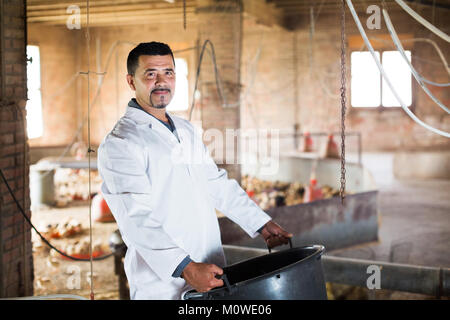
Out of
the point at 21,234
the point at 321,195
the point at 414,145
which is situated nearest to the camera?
the point at 21,234

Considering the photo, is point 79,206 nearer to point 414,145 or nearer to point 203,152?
point 203,152

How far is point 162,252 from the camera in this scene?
7.21 feet

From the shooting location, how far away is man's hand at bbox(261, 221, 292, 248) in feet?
8.43

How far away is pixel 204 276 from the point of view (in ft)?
6.93

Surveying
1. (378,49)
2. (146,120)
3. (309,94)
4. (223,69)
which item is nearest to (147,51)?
(146,120)

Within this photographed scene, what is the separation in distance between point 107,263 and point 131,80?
11.5 ft

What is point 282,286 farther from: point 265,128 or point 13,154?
point 265,128

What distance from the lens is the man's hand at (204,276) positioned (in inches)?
82.7

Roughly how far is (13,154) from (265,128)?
9.98 m

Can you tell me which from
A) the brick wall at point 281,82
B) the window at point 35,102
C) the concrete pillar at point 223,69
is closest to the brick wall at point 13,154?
the concrete pillar at point 223,69

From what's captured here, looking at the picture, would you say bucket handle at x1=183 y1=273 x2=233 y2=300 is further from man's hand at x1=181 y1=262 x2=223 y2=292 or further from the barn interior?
the barn interior

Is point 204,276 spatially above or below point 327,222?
above

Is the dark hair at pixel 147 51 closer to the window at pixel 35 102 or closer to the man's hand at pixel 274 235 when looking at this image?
the man's hand at pixel 274 235

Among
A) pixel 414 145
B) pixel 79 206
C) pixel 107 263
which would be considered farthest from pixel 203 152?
pixel 414 145
